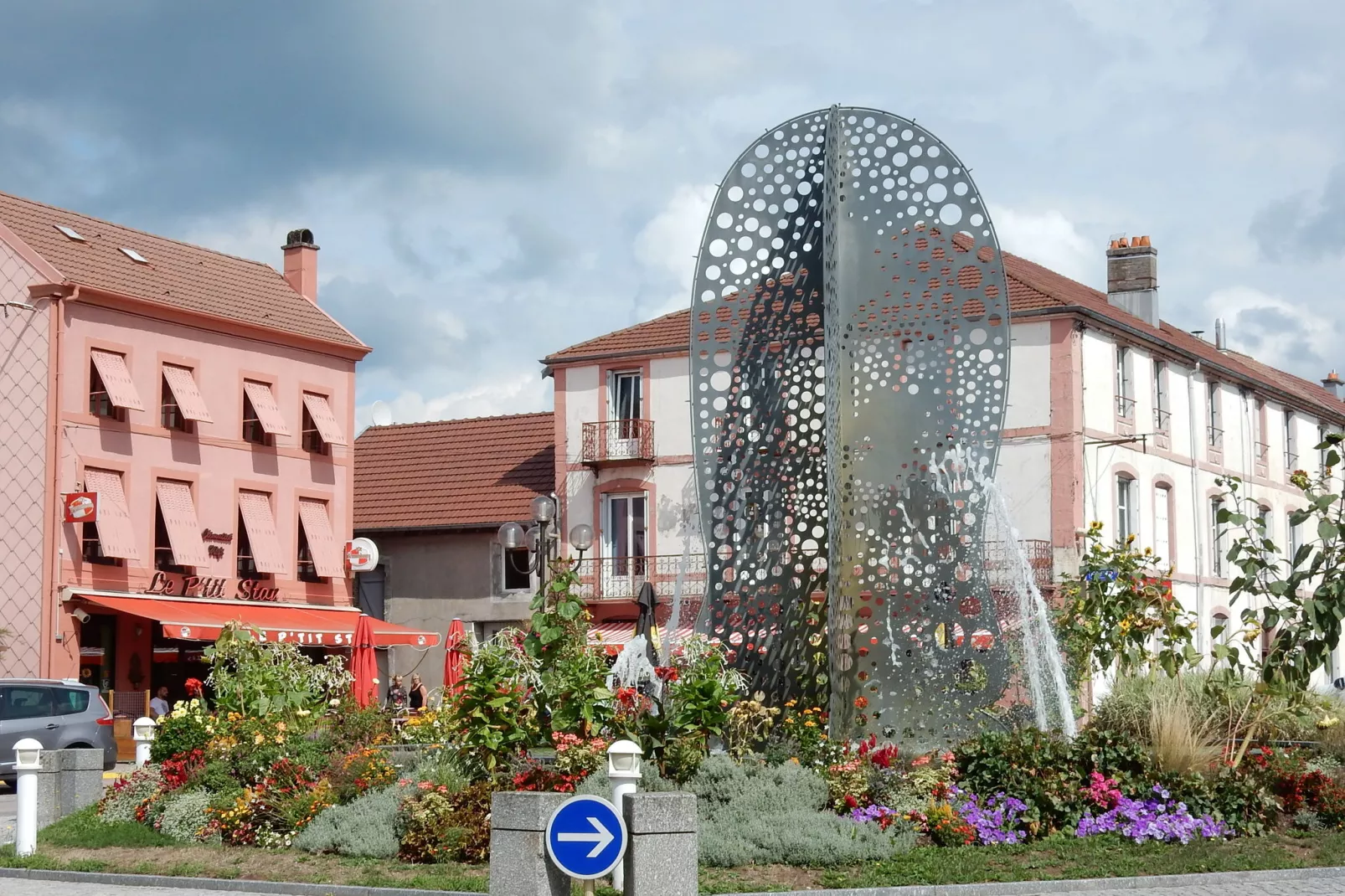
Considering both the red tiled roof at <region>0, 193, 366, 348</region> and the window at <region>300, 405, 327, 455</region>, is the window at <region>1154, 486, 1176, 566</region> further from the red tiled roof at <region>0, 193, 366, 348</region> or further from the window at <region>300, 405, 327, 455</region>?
the window at <region>300, 405, 327, 455</region>

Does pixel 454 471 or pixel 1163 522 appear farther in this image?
pixel 454 471

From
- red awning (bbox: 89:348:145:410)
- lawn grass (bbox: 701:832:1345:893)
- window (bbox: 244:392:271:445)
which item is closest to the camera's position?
lawn grass (bbox: 701:832:1345:893)

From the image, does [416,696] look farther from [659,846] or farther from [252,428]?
[659,846]

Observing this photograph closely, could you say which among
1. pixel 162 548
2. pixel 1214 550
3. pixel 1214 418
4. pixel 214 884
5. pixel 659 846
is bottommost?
pixel 214 884

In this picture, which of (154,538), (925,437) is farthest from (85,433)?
(925,437)

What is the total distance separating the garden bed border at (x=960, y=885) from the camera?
1062 centimetres

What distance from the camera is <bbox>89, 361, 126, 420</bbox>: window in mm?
32594

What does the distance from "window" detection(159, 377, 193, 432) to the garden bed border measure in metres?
22.9

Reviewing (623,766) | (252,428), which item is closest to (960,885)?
(623,766)

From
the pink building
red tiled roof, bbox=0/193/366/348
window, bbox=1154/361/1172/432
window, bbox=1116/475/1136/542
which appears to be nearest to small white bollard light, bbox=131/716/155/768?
the pink building

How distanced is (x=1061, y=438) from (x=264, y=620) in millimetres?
15898

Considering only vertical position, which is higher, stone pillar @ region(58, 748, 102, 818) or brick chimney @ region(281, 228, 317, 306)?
brick chimney @ region(281, 228, 317, 306)

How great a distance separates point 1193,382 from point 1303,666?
90.1ft

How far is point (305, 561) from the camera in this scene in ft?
122
